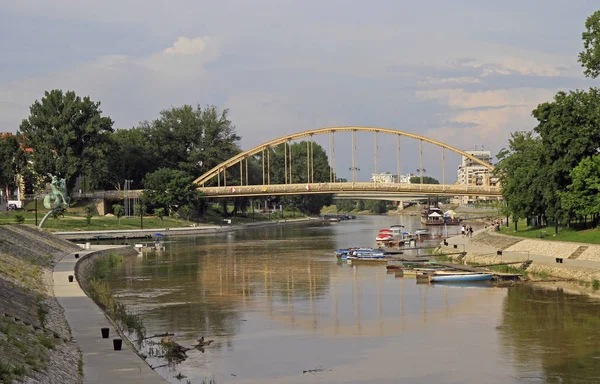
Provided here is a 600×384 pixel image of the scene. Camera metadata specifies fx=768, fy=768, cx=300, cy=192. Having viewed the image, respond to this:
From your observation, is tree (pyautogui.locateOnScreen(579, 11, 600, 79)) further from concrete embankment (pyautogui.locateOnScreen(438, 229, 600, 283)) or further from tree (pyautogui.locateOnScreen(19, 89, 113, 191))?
tree (pyautogui.locateOnScreen(19, 89, 113, 191))

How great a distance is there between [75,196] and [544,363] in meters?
111

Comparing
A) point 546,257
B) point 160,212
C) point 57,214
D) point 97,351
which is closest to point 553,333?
point 97,351

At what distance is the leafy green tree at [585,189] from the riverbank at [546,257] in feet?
9.63

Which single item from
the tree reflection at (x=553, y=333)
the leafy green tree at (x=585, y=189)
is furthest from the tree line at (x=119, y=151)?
the tree reflection at (x=553, y=333)

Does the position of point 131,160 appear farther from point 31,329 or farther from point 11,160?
point 31,329

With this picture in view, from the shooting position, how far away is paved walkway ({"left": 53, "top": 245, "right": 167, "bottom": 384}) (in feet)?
69.8

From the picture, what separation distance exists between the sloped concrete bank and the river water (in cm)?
350

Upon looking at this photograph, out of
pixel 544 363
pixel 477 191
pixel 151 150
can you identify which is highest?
pixel 151 150

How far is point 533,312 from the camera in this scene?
37.1 m

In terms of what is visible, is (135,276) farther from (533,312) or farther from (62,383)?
(62,383)

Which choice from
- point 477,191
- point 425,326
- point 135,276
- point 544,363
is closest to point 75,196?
point 477,191

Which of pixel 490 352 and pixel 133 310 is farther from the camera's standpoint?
pixel 133 310

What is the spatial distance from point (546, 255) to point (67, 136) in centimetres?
8147

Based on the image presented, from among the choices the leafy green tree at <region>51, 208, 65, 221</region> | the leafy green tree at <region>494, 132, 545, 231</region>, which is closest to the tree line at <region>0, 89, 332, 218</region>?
the leafy green tree at <region>51, 208, 65, 221</region>
